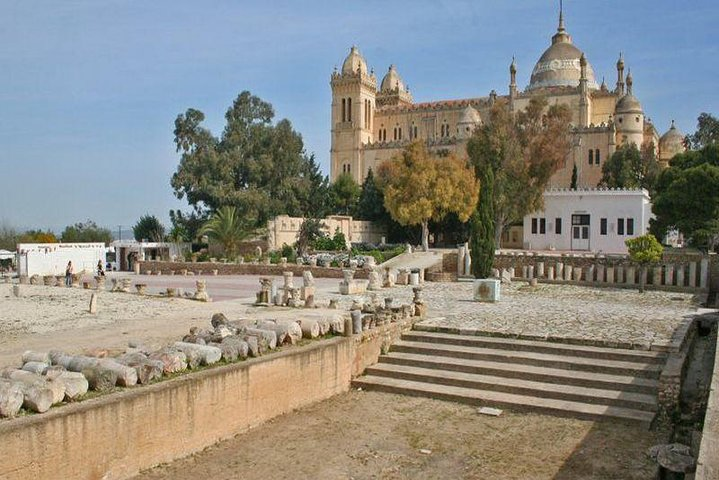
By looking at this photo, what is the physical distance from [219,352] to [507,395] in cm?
438

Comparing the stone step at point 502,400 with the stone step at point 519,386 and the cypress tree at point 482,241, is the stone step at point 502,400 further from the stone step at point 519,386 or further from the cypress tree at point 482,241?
the cypress tree at point 482,241

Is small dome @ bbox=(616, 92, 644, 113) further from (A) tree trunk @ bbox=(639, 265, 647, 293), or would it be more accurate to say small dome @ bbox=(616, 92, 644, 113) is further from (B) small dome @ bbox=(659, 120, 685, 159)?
(A) tree trunk @ bbox=(639, 265, 647, 293)

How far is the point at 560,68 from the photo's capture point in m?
66.3

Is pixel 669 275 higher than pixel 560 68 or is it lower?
lower

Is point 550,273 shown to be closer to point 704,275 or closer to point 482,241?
point 482,241

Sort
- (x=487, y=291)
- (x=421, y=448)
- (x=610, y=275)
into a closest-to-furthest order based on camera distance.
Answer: (x=421, y=448), (x=487, y=291), (x=610, y=275)

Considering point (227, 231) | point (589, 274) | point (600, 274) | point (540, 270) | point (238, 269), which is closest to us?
point (600, 274)

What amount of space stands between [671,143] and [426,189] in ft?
117

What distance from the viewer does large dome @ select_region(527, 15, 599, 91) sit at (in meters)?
65.6

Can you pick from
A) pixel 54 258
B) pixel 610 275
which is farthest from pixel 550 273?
pixel 54 258

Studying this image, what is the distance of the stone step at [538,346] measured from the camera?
35.2ft

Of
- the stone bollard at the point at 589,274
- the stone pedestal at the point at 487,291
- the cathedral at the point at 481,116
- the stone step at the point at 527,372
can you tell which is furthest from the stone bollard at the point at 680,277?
the cathedral at the point at 481,116

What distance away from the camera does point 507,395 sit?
10.1 m

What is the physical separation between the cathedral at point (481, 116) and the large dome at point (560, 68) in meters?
0.10
